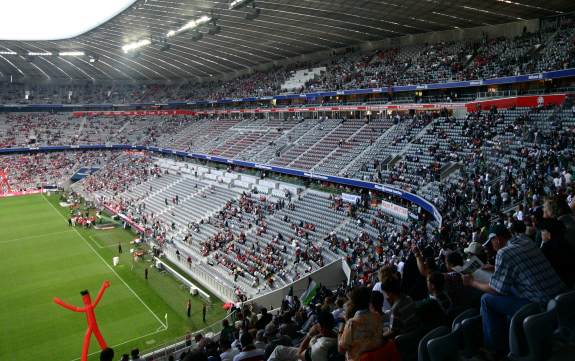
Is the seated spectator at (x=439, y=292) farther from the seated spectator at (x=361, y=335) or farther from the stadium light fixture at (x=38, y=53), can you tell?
the stadium light fixture at (x=38, y=53)

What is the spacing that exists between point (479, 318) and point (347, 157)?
28.0 meters

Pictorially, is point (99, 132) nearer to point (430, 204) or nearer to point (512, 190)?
point (430, 204)

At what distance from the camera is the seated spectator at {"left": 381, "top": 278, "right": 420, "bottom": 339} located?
479cm

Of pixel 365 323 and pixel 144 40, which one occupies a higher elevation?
pixel 144 40

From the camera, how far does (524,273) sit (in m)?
4.44

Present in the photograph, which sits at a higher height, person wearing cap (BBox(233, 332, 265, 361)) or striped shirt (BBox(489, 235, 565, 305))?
striped shirt (BBox(489, 235, 565, 305))

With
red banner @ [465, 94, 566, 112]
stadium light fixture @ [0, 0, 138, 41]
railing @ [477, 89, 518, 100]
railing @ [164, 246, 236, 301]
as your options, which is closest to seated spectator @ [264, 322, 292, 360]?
railing @ [164, 246, 236, 301]

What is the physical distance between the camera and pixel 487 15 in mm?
31453

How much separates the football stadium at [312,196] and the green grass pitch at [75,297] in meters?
0.14

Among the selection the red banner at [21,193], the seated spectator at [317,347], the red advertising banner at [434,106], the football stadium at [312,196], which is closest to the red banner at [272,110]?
the red advertising banner at [434,106]

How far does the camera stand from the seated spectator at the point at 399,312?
479cm

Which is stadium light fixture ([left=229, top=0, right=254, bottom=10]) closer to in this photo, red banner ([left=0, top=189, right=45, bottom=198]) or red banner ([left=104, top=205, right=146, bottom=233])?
red banner ([left=104, top=205, right=146, bottom=233])

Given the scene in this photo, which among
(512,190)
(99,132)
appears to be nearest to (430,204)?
(512,190)

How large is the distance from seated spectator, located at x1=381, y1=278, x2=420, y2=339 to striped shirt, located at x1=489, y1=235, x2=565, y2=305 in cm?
88
